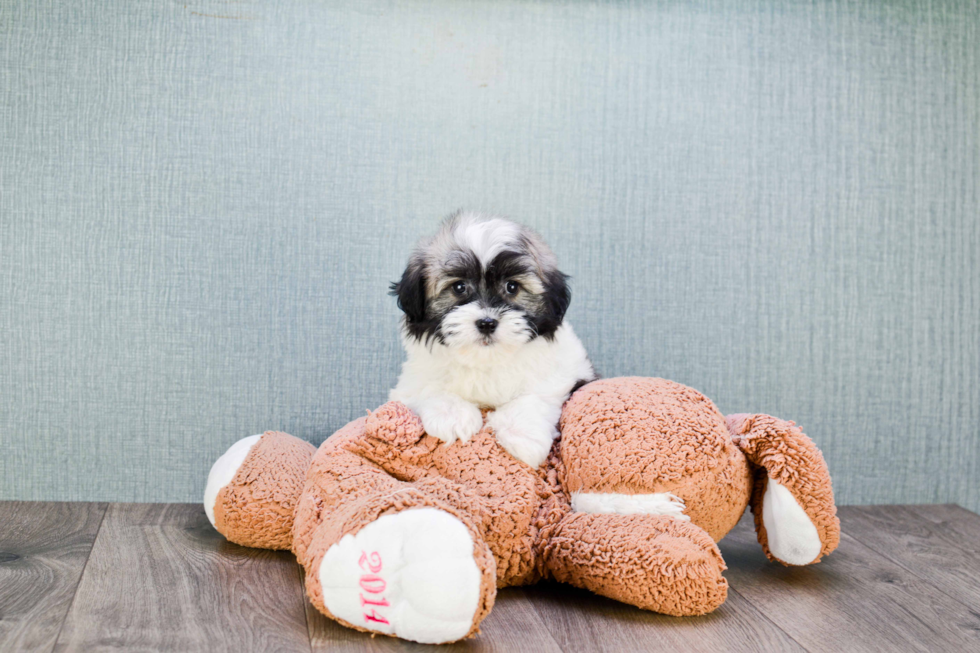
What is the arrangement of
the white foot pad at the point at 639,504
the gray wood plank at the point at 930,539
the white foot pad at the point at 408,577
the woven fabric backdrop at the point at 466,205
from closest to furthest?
the white foot pad at the point at 408,577 < the white foot pad at the point at 639,504 < the gray wood plank at the point at 930,539 < the woven fabric backdrop at the point at 466,205

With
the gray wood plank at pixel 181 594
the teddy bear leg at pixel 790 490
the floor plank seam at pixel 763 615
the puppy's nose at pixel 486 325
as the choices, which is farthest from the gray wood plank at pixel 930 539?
the gray wood plank at pixel 181 594

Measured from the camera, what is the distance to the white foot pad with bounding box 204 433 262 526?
179cm

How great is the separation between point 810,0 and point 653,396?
4.77ft

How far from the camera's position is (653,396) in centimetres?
161

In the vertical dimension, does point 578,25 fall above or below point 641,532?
above

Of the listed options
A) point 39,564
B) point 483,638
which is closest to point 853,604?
point 483,638

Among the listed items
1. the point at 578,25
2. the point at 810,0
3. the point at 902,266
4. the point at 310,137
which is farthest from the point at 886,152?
the point at 310,137

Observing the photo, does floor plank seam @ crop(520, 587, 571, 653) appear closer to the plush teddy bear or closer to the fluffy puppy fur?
the plush teddy bear

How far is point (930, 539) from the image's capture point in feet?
6.63

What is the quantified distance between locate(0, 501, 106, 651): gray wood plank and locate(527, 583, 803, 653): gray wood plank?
2.81ft

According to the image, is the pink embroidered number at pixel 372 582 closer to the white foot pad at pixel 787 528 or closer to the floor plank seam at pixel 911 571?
the white foot pad at pixel 787 528

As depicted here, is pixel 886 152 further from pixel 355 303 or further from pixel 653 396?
pixel 355 303

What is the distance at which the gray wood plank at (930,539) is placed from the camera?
1700 millimetres

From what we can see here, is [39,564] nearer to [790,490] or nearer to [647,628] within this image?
[647,628]
